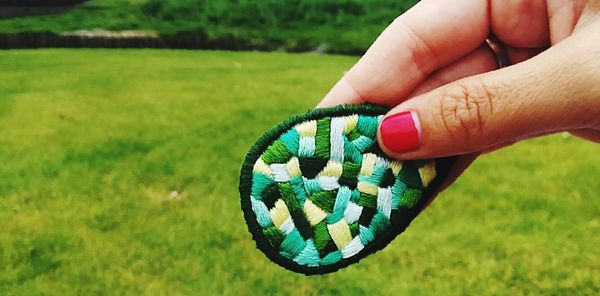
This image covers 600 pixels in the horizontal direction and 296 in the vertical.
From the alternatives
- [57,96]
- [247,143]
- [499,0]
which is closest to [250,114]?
[247,143]

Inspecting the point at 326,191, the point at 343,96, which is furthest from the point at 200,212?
the point at 326,191

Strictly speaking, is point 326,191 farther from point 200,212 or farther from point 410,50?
point 200,212

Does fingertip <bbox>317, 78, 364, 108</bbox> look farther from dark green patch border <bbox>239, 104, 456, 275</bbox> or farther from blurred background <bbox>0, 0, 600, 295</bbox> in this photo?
blurred background <bbox>0, 0, 600, 295</bbox>

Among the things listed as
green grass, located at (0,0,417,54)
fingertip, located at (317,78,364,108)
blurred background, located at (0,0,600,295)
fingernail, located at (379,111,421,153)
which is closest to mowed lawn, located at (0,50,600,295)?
blurred background, located at (0,0,600,295)

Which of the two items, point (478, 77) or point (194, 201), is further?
point (194, 201)

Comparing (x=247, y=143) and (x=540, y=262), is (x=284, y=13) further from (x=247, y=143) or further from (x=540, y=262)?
(x=540, y=262)

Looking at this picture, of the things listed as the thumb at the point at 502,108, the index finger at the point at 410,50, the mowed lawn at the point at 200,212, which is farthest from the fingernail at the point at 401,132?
the mowed lawn at the point at 200,212

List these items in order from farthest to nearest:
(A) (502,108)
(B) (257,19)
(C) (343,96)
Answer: (B) (257,19) → (C) (343,96) → (A) (502,108)
